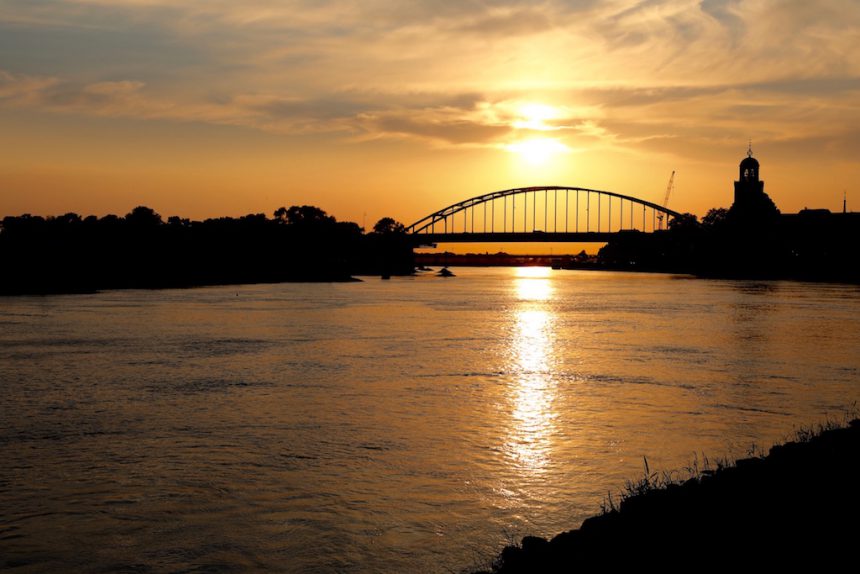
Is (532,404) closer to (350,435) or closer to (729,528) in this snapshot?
(350,435)

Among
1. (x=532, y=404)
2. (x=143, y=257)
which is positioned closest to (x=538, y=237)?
(x=143, y=257)

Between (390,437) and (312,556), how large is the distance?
7.84 metres

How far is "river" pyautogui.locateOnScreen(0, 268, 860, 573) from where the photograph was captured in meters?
12.4

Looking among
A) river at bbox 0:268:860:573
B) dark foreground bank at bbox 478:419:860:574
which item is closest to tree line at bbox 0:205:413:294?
river at bbox 0:268:860:573

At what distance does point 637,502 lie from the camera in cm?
1119

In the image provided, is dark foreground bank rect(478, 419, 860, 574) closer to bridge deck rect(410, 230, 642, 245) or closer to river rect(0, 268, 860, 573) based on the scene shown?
river rect(0, 268, 860, 573)

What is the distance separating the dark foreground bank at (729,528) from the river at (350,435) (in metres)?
2.14

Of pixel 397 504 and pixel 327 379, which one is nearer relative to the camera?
pixel 397 504

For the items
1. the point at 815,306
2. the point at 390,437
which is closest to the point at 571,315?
the point at 815,306

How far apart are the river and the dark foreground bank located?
2.14m

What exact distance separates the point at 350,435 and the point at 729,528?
11427 millimetres

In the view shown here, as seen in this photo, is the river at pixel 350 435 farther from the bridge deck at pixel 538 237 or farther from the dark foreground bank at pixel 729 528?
the bridge deck at pixel 538 237

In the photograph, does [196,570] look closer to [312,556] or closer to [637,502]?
[312,556]

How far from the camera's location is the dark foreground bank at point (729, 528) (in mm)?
8789
